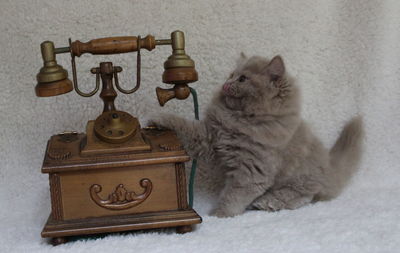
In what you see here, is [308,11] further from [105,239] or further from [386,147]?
[105,239]

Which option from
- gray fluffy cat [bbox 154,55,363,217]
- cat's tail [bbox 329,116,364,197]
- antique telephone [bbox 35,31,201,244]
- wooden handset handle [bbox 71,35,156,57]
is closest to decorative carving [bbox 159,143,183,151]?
antique telephone [bbox 35,31,201,244]

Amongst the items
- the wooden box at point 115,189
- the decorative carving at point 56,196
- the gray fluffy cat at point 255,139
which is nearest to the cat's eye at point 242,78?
the gray fluffy cat at point 255,139

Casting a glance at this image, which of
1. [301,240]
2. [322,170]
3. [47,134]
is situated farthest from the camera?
[47,134]

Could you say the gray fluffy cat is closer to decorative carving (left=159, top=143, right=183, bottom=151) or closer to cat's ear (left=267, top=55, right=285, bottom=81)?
cat's ear (left=267, top=55, right=285, bottom=81)

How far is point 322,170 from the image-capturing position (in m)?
1.68

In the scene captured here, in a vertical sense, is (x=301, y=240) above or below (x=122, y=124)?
below

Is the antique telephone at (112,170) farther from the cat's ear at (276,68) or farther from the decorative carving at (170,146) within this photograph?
the cat's ear at (276,68)

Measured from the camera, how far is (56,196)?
1333 millimetres

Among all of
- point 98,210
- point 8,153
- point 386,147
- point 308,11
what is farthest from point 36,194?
point 386,147

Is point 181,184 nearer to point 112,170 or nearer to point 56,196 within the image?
point 112,170

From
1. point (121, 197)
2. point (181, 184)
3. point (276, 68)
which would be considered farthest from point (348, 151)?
point (121, 197)

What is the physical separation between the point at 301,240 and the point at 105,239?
51 cm

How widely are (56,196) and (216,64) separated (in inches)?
30.7

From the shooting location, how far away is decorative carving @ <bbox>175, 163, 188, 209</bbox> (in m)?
1.38
